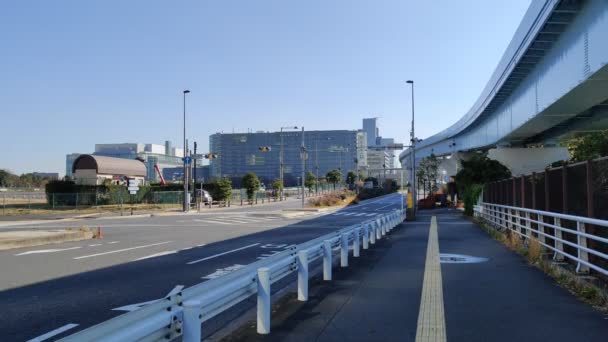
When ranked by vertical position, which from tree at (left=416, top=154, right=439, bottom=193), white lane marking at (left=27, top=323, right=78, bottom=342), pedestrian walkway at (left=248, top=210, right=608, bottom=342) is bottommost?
white lane marking at (left=27, top=323, right=78, bottom=342)

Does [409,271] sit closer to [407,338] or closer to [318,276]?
[318,276]

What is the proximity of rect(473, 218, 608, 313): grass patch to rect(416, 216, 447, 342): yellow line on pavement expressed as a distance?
221 centimetres

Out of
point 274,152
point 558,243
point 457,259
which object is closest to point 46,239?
point 457,259

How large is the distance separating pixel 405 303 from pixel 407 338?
6.73 feet

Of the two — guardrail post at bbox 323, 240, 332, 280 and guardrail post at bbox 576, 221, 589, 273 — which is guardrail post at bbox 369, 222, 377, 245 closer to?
guardrail post at bbox 323, 240, 332, 280

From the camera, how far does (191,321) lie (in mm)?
4648

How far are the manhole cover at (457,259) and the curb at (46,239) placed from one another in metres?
14.1

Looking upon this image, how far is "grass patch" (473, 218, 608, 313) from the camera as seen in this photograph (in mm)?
8091

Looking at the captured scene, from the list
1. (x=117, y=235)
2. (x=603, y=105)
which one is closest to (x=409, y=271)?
(x=117, y=235)

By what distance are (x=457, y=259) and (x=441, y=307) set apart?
640 cm

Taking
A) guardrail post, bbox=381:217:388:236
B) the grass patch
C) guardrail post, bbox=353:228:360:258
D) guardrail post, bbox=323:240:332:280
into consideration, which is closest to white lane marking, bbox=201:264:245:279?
guardrail post, bbox=323:240:332:280

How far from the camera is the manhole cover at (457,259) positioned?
1341 centimetres

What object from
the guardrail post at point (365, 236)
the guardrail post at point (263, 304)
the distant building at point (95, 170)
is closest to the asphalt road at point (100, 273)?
the guardrail post at point (263, 304)

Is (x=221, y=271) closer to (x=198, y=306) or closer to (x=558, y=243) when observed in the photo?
(x=198, y=306)
